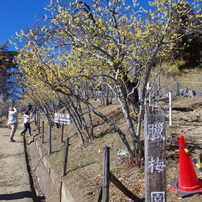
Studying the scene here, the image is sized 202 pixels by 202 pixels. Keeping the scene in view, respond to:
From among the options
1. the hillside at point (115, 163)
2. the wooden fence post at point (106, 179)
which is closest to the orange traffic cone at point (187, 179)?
the hillside at point (115, 163)

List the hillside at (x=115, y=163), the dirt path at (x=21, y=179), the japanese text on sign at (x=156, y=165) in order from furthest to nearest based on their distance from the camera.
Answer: the dirt path at (x=21, y=179) → the hillside at (x=115, y=163) → the japanese text on sign at (x=156, y=165)

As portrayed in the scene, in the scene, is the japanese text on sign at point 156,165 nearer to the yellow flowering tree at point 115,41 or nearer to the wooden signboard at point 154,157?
the wooden signboard at point 154,157

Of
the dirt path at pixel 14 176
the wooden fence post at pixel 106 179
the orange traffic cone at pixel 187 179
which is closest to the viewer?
the wooden fence post at pixel 106 179

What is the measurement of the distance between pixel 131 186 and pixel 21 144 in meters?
8.52

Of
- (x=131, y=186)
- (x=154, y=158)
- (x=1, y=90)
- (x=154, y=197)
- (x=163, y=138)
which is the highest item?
(x=1, y=90)

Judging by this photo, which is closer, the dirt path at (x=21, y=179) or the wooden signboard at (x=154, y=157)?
the wooden signboard at (x=154, y=157)

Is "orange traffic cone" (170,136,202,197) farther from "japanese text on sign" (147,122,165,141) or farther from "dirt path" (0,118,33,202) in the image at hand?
"dirt path" (0,118,33,202)

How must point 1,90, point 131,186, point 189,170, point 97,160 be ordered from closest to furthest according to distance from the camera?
point 189,170 < point 131,186 < point 97,160 < point 1,90

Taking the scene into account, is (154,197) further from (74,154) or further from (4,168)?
(4,168)

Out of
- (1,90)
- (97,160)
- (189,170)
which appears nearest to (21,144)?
(97,160)

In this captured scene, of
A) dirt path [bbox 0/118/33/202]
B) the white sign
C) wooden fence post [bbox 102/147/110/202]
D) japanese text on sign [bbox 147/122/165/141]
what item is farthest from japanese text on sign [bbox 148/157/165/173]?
the white sign

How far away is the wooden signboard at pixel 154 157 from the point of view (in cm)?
325

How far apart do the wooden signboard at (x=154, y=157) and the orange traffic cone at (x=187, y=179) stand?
1.08 m

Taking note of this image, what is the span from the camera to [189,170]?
4.21 meters
